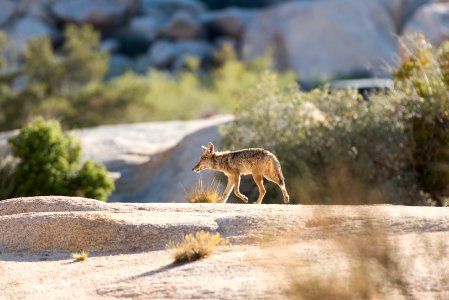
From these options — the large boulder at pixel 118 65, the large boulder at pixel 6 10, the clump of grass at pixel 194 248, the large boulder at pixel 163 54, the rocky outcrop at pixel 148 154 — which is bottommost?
the large boulder at pixel 118 65

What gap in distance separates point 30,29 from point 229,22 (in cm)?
1615

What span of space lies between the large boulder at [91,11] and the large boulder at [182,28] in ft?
19.9

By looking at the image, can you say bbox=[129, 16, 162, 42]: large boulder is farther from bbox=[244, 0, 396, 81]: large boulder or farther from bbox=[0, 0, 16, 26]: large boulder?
bbox=[244, 0, 396, 81]: large boulder

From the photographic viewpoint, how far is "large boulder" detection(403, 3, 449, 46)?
70000 millimetres

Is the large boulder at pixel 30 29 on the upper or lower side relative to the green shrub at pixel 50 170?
lower

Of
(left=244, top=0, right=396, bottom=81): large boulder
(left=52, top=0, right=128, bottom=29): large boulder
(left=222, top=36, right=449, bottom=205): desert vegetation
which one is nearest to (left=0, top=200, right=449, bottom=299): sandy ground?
(left=222, top=36, right=449, bottom=205): desert vegetation

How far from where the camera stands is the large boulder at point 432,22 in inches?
2756

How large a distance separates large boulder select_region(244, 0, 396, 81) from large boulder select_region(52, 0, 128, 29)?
46.3 ft

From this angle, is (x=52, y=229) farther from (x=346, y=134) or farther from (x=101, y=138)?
(x=101, y=138)

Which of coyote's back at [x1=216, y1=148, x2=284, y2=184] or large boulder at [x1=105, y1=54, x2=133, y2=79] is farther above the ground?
coyote's back at [x1=216, y1=148, x2=284, y2=184]

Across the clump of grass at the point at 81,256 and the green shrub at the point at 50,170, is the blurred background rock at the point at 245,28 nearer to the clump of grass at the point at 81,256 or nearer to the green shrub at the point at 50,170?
the green shrub at the point at 50,170

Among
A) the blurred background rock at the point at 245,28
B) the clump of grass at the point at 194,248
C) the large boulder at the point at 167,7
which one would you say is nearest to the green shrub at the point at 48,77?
the blurred background rock at the point at 245,28

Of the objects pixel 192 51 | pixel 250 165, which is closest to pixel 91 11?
pixel 192 51

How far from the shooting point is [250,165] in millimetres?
16750
